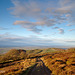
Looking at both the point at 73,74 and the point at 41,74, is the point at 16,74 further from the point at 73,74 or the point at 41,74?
the point at 73,74

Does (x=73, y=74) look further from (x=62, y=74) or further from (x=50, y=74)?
(x=50, y=74)

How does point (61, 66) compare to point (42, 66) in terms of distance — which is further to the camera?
point (42, 66)

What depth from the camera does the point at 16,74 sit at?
17.6 m

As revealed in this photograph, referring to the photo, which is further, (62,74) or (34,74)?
(34,74)

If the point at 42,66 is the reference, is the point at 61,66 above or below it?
above

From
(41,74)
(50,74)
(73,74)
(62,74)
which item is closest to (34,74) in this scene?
(41,74)

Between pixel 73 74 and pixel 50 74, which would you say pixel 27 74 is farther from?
pixel 73 74

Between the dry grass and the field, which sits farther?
the field

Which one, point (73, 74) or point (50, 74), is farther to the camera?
point (50, 74)

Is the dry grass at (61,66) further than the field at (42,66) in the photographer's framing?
No

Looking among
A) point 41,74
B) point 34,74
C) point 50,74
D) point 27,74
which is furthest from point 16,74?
point 50,74

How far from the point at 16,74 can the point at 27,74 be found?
7.89 feet

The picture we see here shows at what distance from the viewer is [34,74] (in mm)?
17891

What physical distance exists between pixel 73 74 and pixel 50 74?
15.5ft
